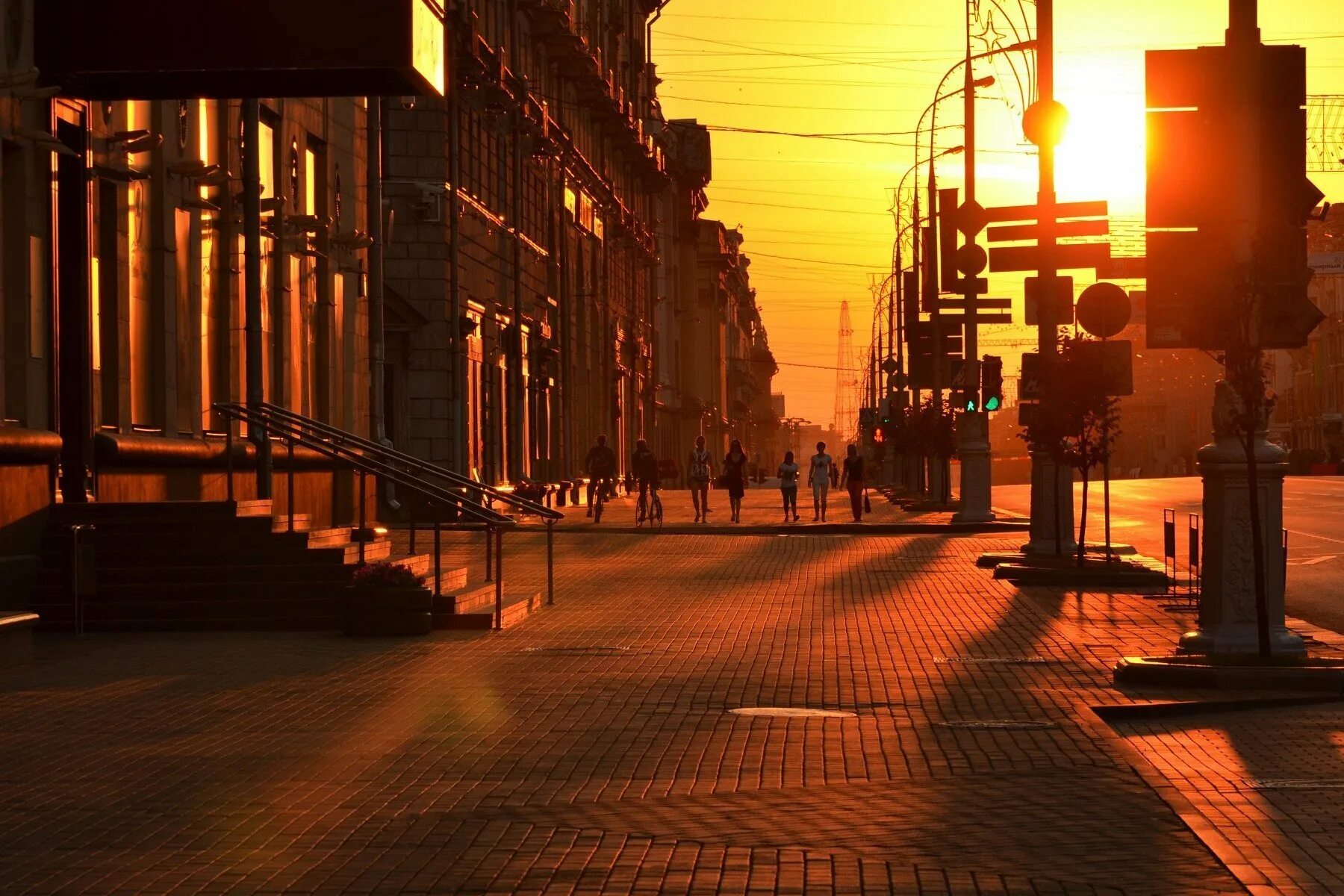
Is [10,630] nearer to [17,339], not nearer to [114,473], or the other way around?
[17,339]

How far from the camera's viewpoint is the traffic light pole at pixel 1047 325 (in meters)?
26.8

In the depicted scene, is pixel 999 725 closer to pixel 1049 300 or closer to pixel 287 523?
pixel 287 523

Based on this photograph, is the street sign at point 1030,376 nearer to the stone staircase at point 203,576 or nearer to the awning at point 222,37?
the stone staircase at point 203,576

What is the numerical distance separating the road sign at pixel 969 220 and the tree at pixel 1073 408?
37.5ft

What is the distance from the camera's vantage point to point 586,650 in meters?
17.0

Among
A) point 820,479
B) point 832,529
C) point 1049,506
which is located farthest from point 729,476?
point 1049,506

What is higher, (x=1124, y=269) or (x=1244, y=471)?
(x=1124, y=269)

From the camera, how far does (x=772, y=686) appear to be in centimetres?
1426

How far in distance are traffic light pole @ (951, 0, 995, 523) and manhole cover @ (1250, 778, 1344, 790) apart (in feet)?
86.3

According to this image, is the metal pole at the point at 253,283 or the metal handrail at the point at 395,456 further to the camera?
the metal pole at the point at 253,283

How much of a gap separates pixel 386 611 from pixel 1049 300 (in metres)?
11.3

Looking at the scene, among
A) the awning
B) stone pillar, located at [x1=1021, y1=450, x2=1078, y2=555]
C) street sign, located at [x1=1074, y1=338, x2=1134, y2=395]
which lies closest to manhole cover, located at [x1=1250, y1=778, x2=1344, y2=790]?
the awning

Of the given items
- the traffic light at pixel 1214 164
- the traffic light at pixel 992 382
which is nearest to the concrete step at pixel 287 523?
the traffic light at pixel 1214 164

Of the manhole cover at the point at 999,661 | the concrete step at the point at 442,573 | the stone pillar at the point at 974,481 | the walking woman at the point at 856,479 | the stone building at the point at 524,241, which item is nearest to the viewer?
the manhole cover at the point at 999,661
